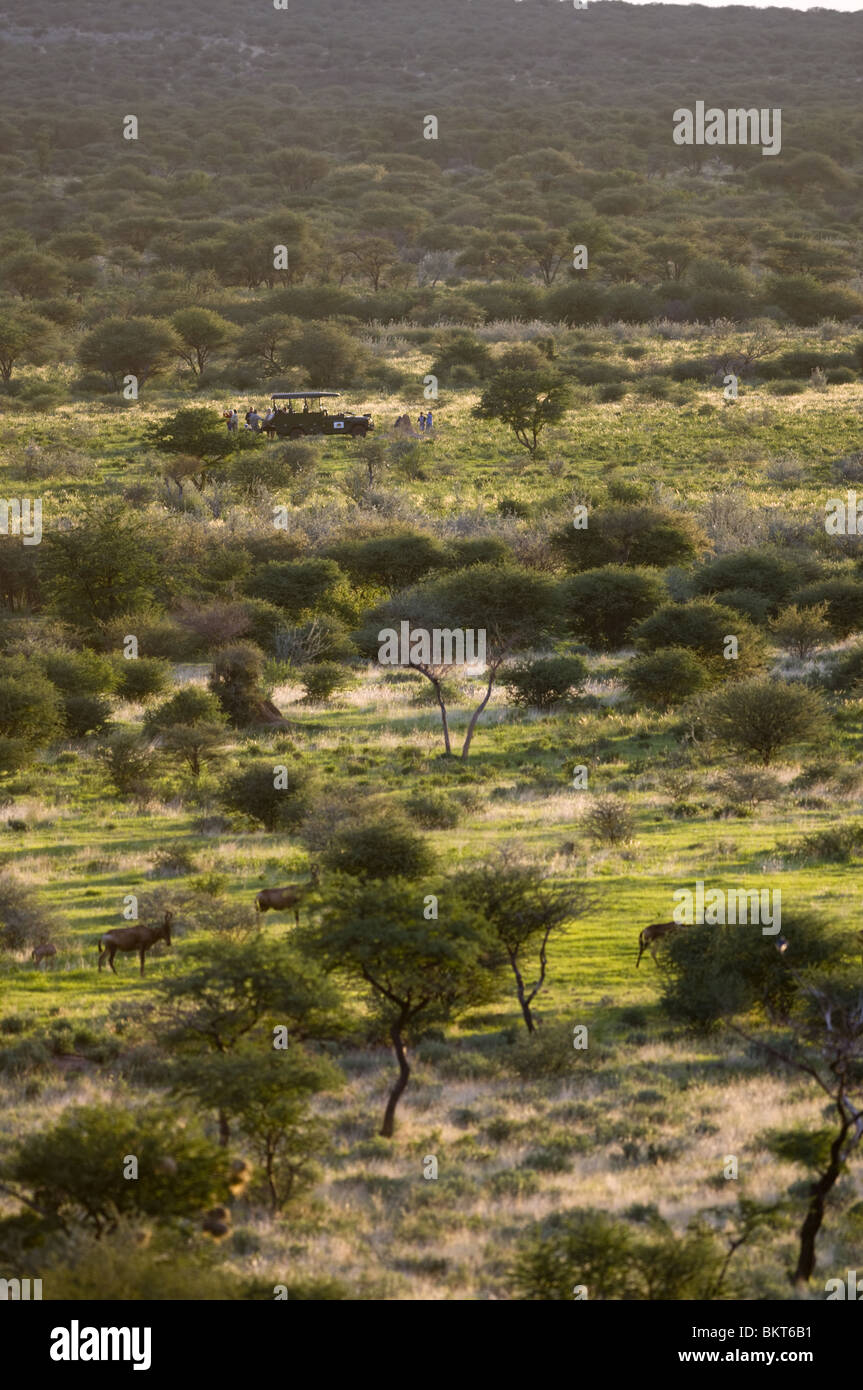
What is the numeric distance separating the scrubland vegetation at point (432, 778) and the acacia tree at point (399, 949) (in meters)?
0.06

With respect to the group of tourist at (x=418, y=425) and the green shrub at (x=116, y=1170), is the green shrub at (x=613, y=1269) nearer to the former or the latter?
the green shrub at (x=116, y=1170)

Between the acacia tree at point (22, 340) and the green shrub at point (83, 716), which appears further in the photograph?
the acacia tree at point (22, 340)

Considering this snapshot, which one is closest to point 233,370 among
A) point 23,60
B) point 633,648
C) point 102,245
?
point 102,245

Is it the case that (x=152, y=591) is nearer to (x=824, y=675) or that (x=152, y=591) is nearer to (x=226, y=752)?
(x=226, y=752)

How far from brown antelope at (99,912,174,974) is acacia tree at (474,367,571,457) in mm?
49946

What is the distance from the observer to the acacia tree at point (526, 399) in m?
68.4

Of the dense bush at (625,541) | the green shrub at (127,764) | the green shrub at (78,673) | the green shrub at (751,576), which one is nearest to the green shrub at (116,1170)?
the green shrub at (127,764)

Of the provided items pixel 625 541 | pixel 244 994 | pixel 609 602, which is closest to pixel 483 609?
pixel 609 602

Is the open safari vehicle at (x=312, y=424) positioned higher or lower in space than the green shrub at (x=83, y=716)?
higher

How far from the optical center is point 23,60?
597ft

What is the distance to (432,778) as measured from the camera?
103 ft

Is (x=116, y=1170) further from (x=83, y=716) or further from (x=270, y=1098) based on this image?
(x=83, y=716)

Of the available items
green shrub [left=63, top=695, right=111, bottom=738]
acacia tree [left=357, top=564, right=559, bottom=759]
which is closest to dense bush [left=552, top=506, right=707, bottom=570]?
acacia tree [left=357, top=564, right=559, bottom=759]
